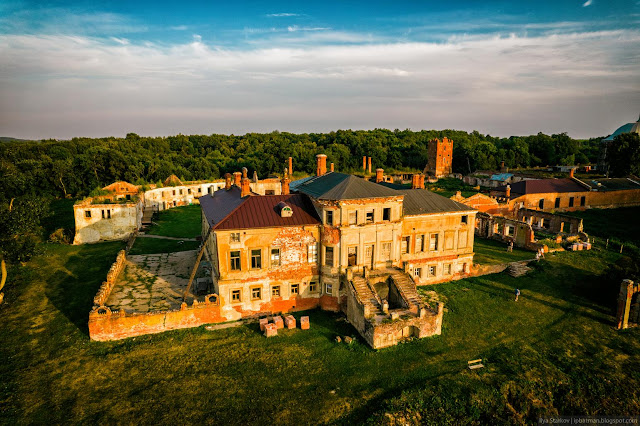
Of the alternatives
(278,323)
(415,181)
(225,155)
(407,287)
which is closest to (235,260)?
(278,323)

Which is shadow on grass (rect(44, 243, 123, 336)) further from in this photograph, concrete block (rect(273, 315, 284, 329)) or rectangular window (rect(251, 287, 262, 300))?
concrete block (rect(273, 315, 284, 329))

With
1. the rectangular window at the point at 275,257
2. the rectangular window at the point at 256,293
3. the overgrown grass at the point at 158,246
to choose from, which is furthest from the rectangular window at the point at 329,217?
the overgrown grass at the point at 158,246

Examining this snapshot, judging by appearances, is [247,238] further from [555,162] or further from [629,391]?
[555,162]

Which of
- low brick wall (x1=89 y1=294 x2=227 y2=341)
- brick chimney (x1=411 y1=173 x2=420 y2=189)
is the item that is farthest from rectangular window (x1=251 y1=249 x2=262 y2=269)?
brick chimney (x1=411 y1=173 x2=420 y2=189)

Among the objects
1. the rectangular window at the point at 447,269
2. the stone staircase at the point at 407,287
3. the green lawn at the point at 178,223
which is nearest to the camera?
the stone staircase at the point at 407,287

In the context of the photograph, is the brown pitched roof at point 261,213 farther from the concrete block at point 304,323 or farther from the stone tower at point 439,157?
the stone tower at point 439,157

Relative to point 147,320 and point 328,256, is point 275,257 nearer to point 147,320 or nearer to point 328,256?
point 328,256
